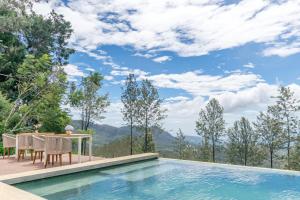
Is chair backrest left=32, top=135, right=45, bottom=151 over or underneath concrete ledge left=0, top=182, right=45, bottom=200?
over

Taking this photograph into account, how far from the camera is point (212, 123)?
2950cm

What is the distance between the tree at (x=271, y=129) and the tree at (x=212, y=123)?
340cm

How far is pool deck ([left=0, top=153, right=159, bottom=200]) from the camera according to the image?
507cm

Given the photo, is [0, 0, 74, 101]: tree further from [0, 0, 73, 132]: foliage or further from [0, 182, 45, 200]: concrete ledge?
[0, 182, 45, 200]: concrete ledge

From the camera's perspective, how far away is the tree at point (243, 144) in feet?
100.0

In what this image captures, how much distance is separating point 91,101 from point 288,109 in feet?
53.4

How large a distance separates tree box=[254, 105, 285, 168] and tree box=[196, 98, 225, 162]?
3.40 metres

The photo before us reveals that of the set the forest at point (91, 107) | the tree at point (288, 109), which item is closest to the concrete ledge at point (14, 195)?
the forest at point (91, 107)

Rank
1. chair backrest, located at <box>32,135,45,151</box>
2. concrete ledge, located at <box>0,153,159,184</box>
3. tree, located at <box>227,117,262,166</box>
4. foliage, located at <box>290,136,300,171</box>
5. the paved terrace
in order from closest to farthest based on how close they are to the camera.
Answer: concrete ledge, located at <box>0,153,159,184</box> → the paved terrace → chair backrest, located at <box>32,135,45,151</box> → foliage, located at <box>290,136,300,171</box> → tree, located at <box>227,117,262,166</box>

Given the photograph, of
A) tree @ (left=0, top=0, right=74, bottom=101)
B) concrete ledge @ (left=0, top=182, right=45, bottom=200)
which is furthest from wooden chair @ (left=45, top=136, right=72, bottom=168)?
tree @ (left=0, top=0, right=74, bottom=101)

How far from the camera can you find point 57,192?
21.4ft

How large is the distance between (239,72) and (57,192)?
24635mm

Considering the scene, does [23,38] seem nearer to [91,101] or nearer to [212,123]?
[91,101]

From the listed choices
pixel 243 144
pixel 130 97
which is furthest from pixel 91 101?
pixel 243 144
